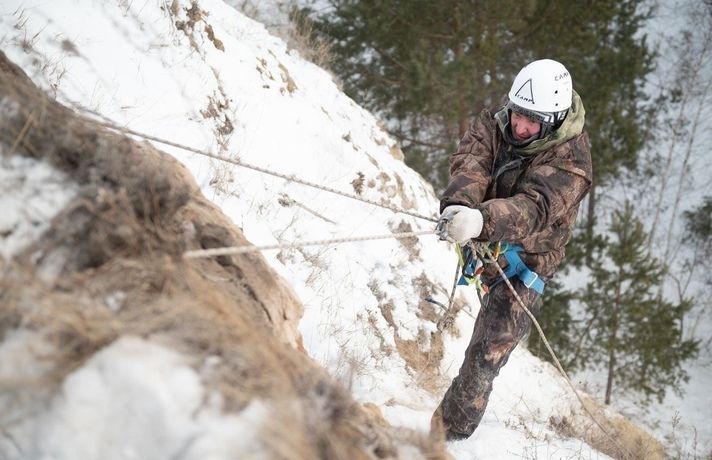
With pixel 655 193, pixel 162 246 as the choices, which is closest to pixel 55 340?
pixel 162 246

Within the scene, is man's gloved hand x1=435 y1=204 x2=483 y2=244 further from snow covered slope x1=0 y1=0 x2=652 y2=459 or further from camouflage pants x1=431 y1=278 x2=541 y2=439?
snow covered slope x1=0 y1=0 x2=652 y2=459

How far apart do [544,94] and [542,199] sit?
0.68m

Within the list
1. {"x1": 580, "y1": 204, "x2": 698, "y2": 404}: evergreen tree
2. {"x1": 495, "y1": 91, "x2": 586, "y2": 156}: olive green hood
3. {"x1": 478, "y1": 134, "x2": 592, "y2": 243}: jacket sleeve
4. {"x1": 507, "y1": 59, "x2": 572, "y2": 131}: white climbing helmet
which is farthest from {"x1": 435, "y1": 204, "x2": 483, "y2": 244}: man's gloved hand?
{"x1": 580, "y1": 204, "x2": 698, "y2": 404}: evergreen tree

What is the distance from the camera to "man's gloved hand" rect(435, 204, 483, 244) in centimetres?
306

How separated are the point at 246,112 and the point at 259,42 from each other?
7.41ft

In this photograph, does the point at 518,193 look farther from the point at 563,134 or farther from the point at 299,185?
the point at 299,185

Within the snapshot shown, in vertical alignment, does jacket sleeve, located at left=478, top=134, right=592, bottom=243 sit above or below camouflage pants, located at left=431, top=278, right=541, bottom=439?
above

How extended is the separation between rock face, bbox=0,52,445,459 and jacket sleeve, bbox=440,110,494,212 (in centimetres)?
183

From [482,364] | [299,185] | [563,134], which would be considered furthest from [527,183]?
[299,185]

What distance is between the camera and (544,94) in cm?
349

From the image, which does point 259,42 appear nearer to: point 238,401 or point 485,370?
point 485,370

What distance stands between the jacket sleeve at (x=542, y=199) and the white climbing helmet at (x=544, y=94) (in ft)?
0.66

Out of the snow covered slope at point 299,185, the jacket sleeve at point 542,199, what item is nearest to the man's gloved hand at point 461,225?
the jacket sleeve at point 542,199

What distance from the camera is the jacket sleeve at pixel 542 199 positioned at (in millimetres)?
3137
